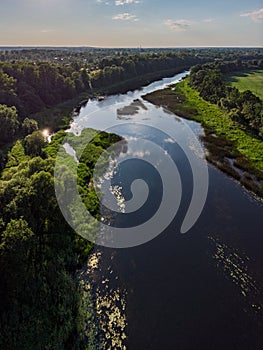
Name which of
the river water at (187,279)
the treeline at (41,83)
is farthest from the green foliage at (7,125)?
the river water at (187,279)

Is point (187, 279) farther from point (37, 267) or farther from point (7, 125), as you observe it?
point (7, 125)

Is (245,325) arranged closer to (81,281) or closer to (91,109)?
(81,281)

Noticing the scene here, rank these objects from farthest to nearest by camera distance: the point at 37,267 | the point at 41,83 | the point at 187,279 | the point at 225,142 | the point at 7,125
A: the point at 41,83, the point at 225,142, the point at 7,125, the point at 187,279, the point at 37,267

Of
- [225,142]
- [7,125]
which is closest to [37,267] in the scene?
[7,125]

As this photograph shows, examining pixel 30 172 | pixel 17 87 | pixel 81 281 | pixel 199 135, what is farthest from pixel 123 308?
pixel 17 87

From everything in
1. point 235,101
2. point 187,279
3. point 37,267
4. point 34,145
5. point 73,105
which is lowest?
point 73,105

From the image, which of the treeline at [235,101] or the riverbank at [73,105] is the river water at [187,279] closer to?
the treeline at [235,101]
